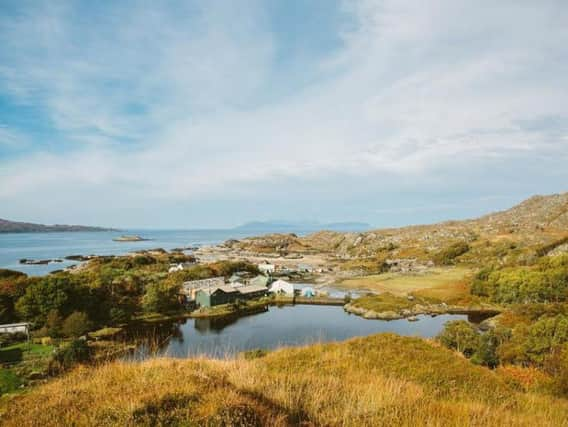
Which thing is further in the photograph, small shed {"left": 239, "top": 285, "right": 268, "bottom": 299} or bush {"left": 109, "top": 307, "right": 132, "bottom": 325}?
small shed {"left": 239, "top": 285, "right": 268, "bottom": 299}

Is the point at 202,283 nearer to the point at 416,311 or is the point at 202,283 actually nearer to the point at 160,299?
the point at 160,299

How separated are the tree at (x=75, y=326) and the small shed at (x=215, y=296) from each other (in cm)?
1589

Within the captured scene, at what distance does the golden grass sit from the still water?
11308 mm

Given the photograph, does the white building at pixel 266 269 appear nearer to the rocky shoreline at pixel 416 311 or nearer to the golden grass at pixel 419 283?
the golden grass at pixel 419 283

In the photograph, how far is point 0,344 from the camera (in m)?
29.2

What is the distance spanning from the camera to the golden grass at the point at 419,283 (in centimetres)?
5591

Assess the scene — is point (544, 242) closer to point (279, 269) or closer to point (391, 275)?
point (391, 275)

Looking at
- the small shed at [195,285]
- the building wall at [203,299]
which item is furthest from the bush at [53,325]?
the small shed at [195,285]

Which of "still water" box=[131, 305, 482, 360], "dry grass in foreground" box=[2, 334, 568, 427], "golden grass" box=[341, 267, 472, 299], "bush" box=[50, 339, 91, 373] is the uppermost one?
"dry grass in foreground" box=[2, 334, 568, 427]

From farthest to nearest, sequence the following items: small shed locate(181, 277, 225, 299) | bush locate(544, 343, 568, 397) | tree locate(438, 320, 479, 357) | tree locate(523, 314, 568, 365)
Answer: small shed locate(181, 277, 225, 299), tree locate(438, 320, 479, 357), tree locate(523, 314, 568, 365), bush locate(544, 343, 568, 397)

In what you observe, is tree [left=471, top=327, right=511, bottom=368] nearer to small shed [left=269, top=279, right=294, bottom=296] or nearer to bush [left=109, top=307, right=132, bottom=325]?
small shed [left=269, top=279, right=294, bottom=296]

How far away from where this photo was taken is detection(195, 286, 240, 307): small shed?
4788 centimetres

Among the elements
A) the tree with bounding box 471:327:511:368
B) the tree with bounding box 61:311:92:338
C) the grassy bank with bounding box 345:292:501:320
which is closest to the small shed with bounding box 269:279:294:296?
the grassy bank with bounding box 345:292:501:320

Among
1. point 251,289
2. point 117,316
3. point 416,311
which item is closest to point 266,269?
point 251,289
